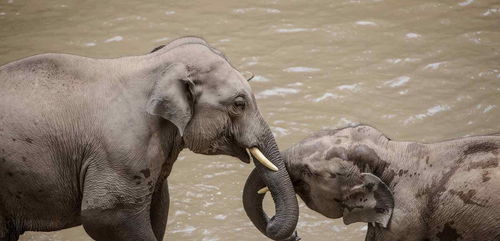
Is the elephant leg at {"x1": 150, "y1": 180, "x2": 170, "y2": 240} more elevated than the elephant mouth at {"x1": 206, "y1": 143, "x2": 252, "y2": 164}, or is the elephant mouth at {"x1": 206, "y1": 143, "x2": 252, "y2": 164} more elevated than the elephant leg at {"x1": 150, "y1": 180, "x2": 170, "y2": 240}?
the elephant mouth at {"x1": 206, "y1": 143, "x2": 252, "y2": 164}

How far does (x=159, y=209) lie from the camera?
6.98 m

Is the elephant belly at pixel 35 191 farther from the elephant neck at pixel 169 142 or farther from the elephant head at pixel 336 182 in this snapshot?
the elephant head at pixel 336 182

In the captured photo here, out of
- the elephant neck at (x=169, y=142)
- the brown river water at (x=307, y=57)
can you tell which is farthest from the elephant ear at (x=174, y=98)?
the brown river water at (x=307, y=57)

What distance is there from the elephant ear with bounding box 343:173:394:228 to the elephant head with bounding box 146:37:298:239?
38 centimetres

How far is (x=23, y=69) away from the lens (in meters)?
6.45

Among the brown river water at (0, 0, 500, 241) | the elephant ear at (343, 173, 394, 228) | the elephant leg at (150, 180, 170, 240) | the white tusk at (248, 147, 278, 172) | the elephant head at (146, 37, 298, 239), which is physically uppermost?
the elephant head at (146, 37, 298, 239)

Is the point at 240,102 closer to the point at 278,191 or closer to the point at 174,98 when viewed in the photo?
the point at 174,98

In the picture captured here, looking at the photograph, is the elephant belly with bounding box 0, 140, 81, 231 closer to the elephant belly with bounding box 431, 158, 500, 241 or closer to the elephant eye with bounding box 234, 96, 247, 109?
the elephant eye with bounding box 234, 96, 247, 109

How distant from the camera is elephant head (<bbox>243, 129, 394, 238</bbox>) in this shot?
6395mm

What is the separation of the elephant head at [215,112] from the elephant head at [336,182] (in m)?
0.21

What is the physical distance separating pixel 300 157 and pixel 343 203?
42 cm

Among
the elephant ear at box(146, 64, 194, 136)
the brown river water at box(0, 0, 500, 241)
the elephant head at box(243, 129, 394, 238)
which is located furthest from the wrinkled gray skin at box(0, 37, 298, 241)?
the brown river water at box(0, 0, 500, 241)

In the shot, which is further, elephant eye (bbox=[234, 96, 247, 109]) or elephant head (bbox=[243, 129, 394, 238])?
elephant head (bbox=[243, 129, 394, 238])

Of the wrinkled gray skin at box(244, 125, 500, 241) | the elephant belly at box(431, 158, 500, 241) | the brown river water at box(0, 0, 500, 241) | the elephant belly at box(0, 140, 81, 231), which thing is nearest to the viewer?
the elephant belly at box(431, 158, 500, 241)
